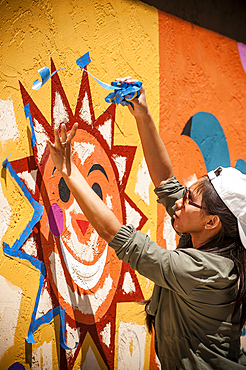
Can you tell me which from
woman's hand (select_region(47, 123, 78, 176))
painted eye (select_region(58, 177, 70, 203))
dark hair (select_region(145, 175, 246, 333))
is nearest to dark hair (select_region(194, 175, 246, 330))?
dark hair (select_region(145, 175, 246, 333))

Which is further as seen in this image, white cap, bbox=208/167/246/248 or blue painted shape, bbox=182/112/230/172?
blue painted shape, bbox=182/112/230/172

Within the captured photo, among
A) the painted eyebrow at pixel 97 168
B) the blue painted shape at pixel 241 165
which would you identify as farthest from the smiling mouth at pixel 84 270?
the blue painted shape at pixel 241 165

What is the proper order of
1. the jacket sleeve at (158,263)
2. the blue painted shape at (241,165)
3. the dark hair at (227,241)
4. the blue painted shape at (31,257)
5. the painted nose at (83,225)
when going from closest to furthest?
the jacket sleeve at (158,263), the dark hair at (227,241), the blue painted shape at (31,257), the painted nose at (83,225), the blue painted shape at (241,165)

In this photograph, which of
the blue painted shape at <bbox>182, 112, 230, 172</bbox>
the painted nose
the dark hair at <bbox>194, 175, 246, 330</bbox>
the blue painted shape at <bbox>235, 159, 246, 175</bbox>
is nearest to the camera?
the dark hair at <bbox>194, 175, 246, 330</bbox>

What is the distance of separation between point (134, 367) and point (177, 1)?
95.7 inches

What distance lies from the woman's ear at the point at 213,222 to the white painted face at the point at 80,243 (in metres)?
0.68

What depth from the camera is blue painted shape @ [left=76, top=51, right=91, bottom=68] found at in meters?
1.88

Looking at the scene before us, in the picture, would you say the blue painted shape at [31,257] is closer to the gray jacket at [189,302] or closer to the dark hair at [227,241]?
the gray jacket at [189,302]

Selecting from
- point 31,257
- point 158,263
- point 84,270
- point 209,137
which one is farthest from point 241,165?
point 31,257

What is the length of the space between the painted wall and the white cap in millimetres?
739

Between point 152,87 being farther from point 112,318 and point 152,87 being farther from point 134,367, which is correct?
point 134,367

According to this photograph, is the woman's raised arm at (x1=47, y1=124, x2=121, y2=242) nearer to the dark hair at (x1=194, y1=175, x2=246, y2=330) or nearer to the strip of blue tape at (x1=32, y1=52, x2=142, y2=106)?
the strip of blue tape at (x1=32, y1=52, x2=142, y2=106)

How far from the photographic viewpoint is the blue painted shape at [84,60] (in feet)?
6.18

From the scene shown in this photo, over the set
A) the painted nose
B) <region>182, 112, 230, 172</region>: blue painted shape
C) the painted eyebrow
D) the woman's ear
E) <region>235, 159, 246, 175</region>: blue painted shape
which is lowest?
the woman's ear
